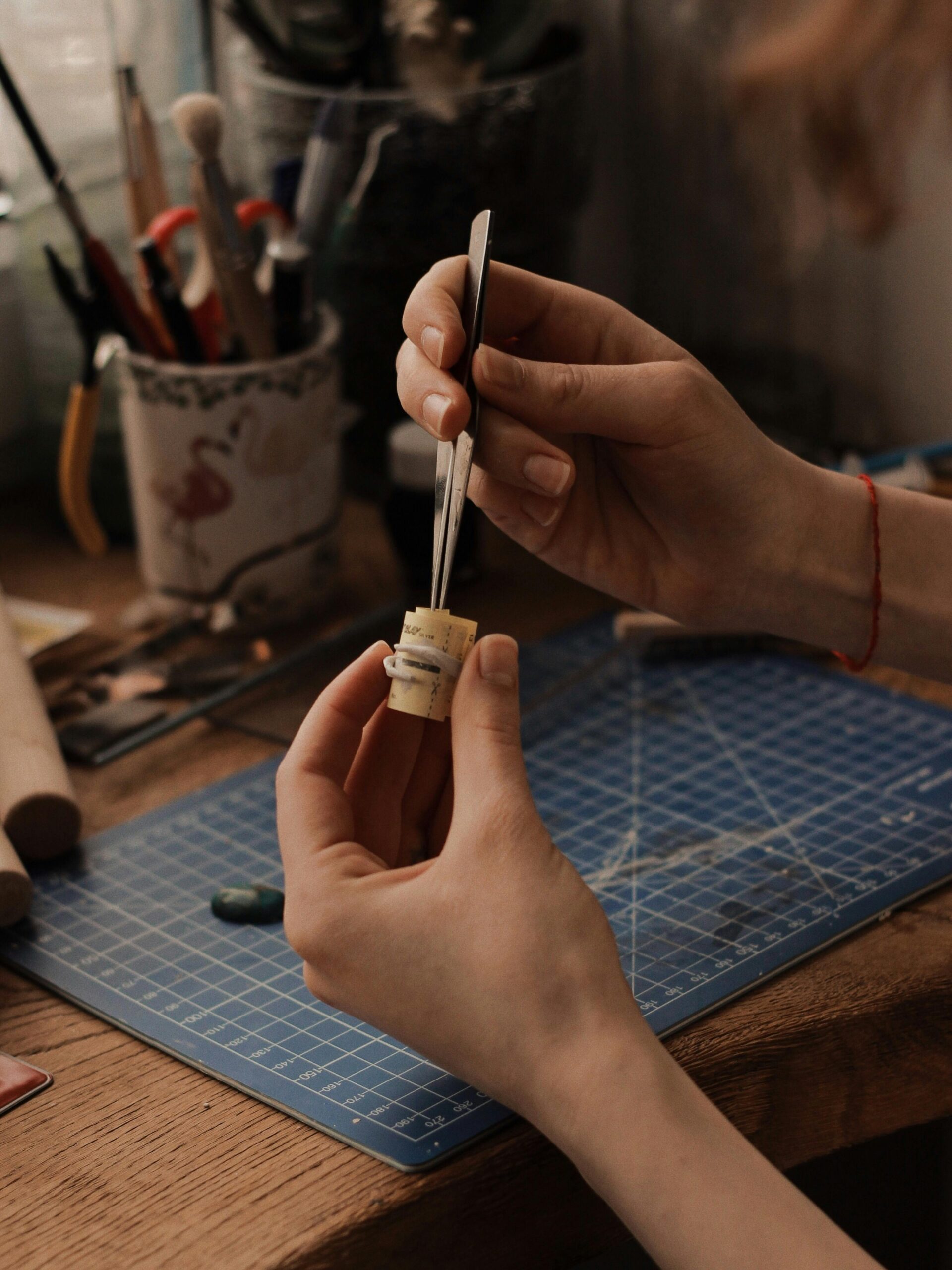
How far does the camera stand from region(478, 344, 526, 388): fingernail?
0.63m

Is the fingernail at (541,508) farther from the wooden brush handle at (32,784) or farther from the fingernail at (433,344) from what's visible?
the wooden brush handle at (32,784)

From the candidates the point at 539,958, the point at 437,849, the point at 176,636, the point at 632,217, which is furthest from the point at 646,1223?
the point at 632,217

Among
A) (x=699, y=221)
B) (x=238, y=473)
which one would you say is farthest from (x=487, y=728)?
(x=699, y=221)

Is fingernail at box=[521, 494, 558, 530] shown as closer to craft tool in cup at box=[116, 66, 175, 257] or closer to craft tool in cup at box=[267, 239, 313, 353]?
craft tool in cup at box=[267, 239, 313, 353]

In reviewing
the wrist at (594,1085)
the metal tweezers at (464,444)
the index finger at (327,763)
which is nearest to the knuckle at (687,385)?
the metal tweezers at (464,444)

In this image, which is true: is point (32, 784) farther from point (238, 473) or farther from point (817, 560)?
Answer: point (817, 560)

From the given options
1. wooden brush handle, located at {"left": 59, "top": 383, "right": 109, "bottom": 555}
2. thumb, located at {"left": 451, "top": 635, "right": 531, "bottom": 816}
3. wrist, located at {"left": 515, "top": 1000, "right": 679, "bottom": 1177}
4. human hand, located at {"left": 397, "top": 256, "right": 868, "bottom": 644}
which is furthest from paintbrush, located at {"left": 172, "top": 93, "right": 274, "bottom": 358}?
wrist, located at {"left": 515, "top": 1000, "right": 679, "bottom": 1177}

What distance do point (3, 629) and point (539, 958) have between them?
1.63 ft

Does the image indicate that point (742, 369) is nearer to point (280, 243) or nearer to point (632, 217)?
point (632, 217)

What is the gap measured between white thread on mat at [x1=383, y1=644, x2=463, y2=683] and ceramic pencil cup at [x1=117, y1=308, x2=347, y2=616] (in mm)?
418

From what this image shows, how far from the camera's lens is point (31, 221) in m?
1.11

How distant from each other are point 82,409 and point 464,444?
0.46 metres

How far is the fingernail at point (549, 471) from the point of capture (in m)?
0.65

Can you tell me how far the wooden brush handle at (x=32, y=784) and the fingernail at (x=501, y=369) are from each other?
0.33 m
